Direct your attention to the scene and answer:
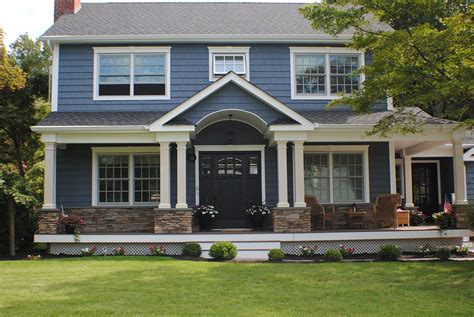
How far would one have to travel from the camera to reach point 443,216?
46.8ft

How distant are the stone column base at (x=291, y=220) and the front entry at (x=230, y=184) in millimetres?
2138

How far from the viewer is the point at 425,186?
19.7 metres

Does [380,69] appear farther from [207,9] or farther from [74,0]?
[74,0]

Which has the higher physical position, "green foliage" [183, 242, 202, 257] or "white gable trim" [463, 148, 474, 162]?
"white gable trim" [463, 148, 474, 162]

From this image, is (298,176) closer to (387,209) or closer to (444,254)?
(387,209)

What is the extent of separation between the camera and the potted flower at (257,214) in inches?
589

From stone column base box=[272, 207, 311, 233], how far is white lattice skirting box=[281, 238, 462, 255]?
1.38 feet

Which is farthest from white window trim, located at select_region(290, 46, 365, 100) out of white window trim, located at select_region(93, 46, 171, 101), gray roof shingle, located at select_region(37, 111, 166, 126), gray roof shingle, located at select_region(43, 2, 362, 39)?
gray roof shingle, located at select_region(37, 111, 166, 126)

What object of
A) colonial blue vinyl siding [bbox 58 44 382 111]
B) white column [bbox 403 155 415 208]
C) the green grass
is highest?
colonial blue vinyl siding [bbox 58 44 382 111]

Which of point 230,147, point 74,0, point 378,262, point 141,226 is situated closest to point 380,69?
point 378,262

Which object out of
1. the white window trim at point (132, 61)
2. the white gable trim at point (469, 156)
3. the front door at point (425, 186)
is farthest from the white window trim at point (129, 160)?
the white gable trim at point (469, 156)

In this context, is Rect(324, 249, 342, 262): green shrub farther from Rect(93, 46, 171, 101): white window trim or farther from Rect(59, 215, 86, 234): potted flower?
Rect(93, 46, 171, 101): white window trim

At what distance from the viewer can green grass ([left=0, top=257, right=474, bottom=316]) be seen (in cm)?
727

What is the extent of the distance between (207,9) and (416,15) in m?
9.63
